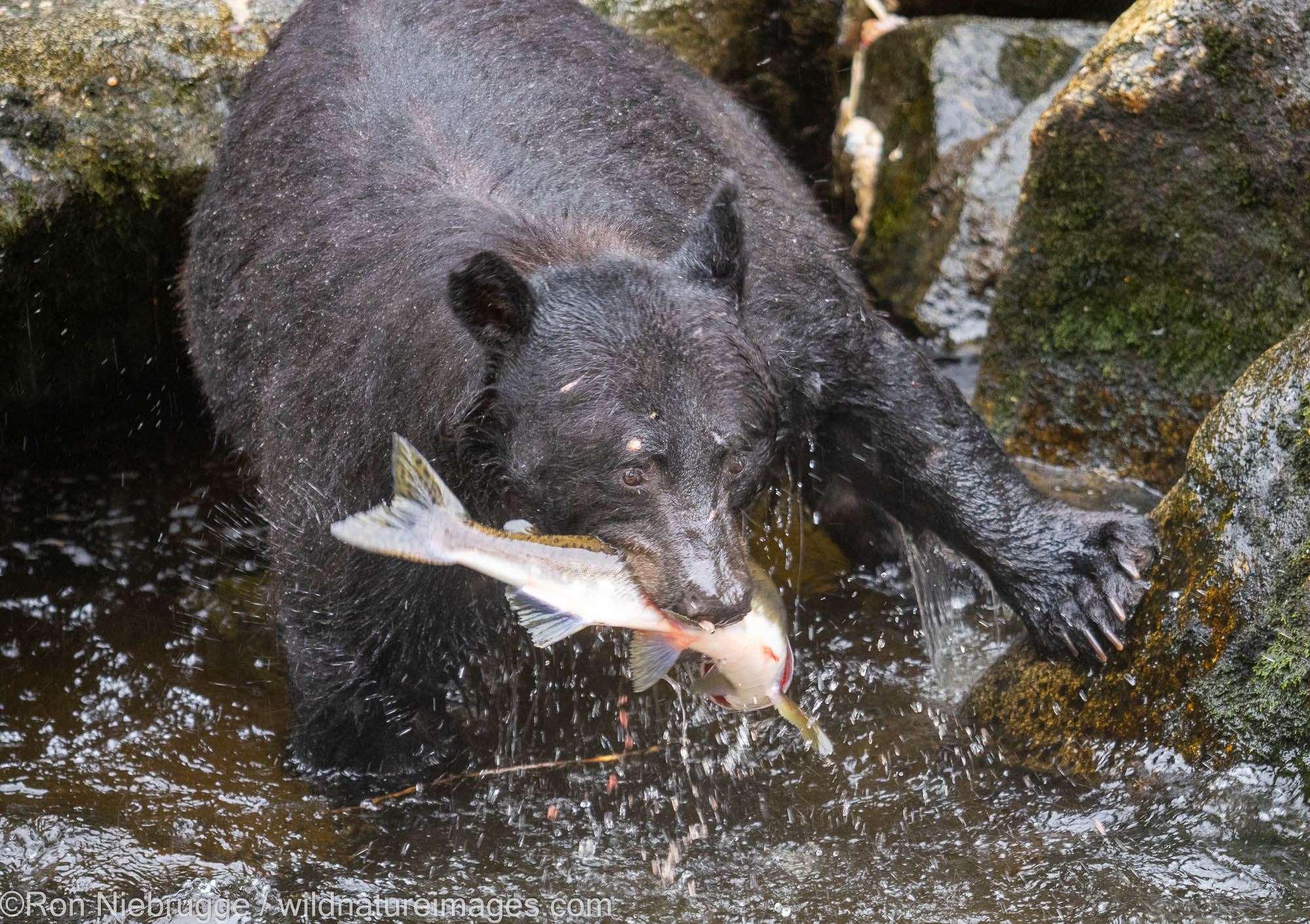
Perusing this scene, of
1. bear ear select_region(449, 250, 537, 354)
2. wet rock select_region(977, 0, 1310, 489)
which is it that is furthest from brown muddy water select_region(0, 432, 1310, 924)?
bear ear select_region(449, 250, 537, 354)

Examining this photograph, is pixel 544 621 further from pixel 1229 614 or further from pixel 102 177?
pixel 102 177

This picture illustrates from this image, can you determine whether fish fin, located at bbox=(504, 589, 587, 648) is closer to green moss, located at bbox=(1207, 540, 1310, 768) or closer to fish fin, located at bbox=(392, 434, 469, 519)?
fish fin, located at bbox=(392, 434, 469, 519)

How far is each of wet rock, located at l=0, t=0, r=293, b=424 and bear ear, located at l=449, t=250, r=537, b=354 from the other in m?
3.25

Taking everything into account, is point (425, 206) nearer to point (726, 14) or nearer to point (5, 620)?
point (5, 620)

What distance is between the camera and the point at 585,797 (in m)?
4.62

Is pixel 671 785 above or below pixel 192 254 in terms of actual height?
below

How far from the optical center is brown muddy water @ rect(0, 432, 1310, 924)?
3.74 metres

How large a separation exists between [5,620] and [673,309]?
12.4 feet

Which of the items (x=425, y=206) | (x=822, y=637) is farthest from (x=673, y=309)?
(x=822, y=637)

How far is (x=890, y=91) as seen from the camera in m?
8.09

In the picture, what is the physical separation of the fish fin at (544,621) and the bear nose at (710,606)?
269mm

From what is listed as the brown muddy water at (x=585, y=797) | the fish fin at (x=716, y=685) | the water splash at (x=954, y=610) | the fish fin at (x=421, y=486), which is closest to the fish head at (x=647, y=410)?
the fish fin at (x=716, y=685)

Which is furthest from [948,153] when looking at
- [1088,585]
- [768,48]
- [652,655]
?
[652,655]

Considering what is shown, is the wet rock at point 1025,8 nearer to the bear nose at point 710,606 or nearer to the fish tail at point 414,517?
the bear nose at point 710,606
